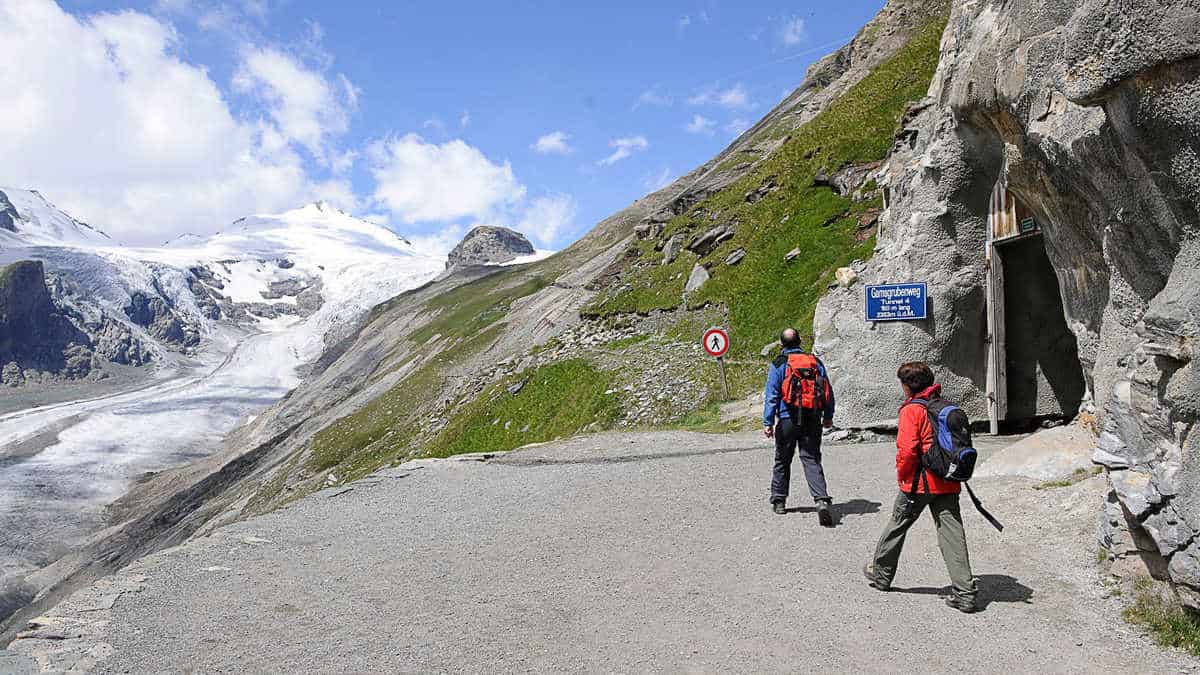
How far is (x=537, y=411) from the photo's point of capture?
3083 cm

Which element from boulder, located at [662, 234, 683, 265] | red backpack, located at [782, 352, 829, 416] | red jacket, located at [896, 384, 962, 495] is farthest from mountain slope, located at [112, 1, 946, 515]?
red jacket, located at [896, 384, 962, 495]

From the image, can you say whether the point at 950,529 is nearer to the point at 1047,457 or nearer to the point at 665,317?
the point at 1047,457

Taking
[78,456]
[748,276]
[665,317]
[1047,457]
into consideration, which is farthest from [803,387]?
[78,456]

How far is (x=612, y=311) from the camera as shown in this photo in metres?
37.5

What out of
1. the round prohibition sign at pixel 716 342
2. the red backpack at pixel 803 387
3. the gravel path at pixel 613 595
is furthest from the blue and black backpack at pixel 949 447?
the round prohibition sign at pixel 716 342

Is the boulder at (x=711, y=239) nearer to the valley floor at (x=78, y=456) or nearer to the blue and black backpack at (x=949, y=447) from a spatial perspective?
the blue and black backpack at (x=949, y=447)

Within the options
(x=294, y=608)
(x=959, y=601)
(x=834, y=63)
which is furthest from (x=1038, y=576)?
(x=834, y=63)

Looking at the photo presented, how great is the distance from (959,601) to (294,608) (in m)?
6.83

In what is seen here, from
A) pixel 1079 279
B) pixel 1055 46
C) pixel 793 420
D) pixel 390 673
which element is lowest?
pixel 390 673

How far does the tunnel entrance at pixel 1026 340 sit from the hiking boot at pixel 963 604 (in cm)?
908

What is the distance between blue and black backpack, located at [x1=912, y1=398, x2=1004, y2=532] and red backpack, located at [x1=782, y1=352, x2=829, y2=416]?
3.12m

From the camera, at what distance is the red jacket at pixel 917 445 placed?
315 inches

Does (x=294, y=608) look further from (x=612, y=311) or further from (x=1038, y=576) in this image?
(x=612, y=311)

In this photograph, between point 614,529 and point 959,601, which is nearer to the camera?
point 959,601
